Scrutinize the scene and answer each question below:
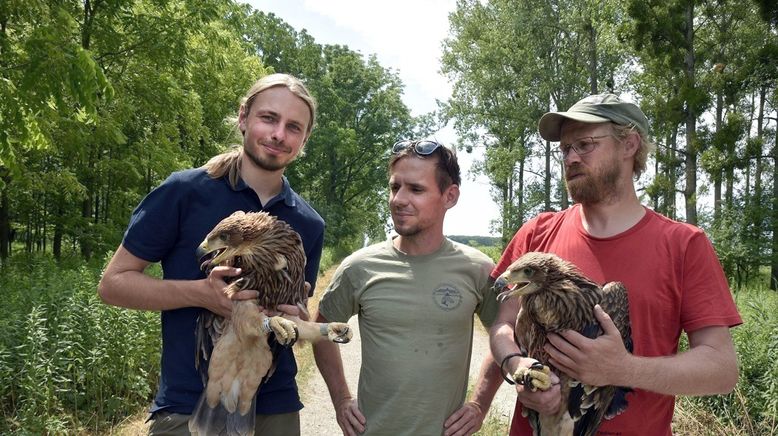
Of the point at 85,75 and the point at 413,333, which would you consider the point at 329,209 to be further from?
the point at 413,333

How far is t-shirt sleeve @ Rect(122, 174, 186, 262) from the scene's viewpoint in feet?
9.51

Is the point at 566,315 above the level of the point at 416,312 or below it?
above

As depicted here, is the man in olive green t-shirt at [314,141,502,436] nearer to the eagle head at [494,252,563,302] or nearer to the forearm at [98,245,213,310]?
the eagle head at [494,252,563,302]

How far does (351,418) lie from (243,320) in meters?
1.10

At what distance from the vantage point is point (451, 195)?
342 centimetres

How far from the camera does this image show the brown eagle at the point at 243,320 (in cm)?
248

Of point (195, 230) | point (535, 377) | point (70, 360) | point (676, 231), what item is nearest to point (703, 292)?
point (676, 231)

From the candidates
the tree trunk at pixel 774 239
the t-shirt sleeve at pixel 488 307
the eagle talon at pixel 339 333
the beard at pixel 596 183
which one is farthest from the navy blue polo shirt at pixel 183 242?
the tree trunk at pixel 774 239

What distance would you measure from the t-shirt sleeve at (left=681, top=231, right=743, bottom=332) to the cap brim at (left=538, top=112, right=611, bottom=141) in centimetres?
72

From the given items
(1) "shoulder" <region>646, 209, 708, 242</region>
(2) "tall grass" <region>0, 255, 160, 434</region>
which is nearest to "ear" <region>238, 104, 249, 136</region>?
(1) "shoulder" <region>646, 209, 708, 242</region>

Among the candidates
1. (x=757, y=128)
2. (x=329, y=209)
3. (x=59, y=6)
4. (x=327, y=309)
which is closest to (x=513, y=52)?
(x=757, y=128)

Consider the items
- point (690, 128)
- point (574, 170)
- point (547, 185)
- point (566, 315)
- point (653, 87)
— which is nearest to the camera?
point (566, 315)

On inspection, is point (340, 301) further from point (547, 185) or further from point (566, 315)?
point (547, 185)

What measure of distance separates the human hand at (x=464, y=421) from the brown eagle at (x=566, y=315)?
2.18 feet
